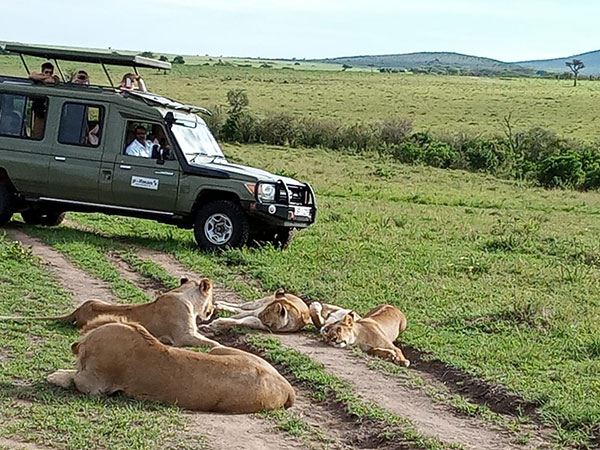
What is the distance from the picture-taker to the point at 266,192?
40.2 feet

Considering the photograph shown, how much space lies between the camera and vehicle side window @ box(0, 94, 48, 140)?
12783 millimetres

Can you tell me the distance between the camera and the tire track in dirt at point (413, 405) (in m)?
5.73

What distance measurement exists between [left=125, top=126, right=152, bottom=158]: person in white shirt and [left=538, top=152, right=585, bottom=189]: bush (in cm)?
1987

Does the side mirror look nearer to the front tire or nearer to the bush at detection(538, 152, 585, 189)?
the front tire

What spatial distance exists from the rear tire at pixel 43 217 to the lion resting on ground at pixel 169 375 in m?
8.40

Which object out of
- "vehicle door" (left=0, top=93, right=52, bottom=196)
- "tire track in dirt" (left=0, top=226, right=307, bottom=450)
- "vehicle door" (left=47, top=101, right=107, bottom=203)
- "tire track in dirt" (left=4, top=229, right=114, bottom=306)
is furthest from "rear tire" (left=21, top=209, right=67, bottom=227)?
"tire track in dirt" (left=0, top=226, right=307, bottom=450)

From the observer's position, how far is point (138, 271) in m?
10.8

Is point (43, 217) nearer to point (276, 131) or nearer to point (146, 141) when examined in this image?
point (146, 141)

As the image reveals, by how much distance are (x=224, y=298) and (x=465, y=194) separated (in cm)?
1651

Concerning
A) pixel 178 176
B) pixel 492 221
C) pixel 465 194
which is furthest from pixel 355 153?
pixel 178 176

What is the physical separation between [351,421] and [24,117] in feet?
27.2

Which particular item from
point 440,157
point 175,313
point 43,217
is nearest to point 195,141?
point 43,217

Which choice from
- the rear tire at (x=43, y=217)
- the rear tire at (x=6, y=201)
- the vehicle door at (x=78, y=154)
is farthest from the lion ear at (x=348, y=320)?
the rear tire at (x=43, y=217)

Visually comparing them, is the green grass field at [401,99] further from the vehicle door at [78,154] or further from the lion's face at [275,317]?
the lion's face at [275,317]
